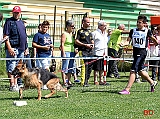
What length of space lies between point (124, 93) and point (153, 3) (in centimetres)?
1941

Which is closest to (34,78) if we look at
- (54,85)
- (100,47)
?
(54,85)

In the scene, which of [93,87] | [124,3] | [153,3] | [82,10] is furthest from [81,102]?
[153,3]

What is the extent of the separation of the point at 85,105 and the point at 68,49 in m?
3.64

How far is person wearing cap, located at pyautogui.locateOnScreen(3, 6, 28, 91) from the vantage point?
33.7 ft

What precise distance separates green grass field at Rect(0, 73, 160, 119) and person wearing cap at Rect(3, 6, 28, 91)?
1.67 feet

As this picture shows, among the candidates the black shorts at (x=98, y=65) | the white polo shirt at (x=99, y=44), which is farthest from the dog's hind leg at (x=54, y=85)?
the white polo shirt at (x=99, y=44)

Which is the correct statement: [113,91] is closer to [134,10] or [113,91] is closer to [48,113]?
[48,113]

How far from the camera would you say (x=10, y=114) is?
718 centimetres

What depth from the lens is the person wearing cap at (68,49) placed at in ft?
37.6

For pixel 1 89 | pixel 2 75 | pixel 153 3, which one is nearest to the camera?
pixel 1 89

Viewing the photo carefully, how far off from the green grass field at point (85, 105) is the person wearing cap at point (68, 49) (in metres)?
0.89

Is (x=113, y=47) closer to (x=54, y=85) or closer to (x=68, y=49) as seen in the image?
(x=68, y=49)

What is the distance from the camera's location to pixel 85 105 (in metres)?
8.13

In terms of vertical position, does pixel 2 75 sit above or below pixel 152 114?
below
